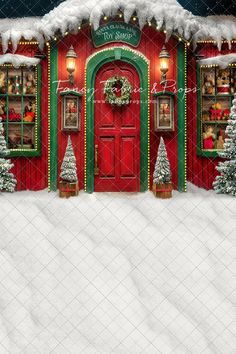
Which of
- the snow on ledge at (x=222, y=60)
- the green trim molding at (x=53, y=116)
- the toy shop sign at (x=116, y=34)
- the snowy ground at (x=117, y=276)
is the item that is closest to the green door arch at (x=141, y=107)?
the toy shop sign at (x=116, y=34)

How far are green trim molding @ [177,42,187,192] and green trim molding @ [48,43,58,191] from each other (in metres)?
2.76

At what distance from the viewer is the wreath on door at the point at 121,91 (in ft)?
31.1

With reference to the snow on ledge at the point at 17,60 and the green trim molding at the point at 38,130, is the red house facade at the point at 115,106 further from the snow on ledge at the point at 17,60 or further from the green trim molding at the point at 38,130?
the green trim molding at the point at 38,130

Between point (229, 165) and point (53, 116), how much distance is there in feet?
13.2

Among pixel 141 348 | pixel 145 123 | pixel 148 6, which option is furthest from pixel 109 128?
pixel 141 348

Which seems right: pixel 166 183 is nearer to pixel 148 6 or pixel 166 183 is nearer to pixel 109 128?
Result: pixel 109 128

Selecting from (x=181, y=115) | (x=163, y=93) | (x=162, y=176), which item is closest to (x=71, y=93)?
(x=163, y=93)

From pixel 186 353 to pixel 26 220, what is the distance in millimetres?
3681

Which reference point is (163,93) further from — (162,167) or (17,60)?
(17,60)

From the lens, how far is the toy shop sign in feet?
31.0

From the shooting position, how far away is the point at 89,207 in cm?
828

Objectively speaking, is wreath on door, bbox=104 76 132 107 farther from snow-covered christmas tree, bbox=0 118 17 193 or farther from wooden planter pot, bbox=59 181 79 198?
snow-covered christmas tree, bbox=0 118 17 193

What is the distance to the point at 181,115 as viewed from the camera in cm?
963

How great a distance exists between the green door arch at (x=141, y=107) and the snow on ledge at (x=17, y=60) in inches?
52.7
